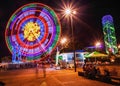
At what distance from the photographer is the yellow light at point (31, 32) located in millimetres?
Result: 32469

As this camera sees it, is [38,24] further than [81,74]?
Result: Yes

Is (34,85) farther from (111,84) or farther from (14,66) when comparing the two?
(14,66)

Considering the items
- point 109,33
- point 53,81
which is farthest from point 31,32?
point 109,33

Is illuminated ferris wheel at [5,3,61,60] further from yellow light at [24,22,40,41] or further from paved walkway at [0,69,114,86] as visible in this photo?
paved walkway at [0,69,114,86]

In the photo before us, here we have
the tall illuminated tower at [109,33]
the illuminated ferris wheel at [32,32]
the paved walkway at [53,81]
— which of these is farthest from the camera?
the tall illuminated tower at [109,33]

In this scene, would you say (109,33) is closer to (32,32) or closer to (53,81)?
(32,32)

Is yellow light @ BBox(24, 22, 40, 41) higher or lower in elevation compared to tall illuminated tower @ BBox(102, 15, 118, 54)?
lower

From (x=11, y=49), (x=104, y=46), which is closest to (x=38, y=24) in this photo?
(x=11, y=49)

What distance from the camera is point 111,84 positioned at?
12.2m

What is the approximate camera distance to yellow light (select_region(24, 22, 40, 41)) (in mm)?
32469

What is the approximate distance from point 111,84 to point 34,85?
214 inches

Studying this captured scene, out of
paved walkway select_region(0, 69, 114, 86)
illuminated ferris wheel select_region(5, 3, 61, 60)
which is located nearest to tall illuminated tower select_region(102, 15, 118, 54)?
illuminated ferris wheel select_region(5, 3, 61, 60)

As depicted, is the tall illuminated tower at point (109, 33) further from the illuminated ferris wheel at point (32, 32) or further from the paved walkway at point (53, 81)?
the paved walkway at point (53, 81)

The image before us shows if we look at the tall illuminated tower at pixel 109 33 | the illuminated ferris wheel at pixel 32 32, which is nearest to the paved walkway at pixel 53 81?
the illuminated ferris wheel at pixel 32 32
